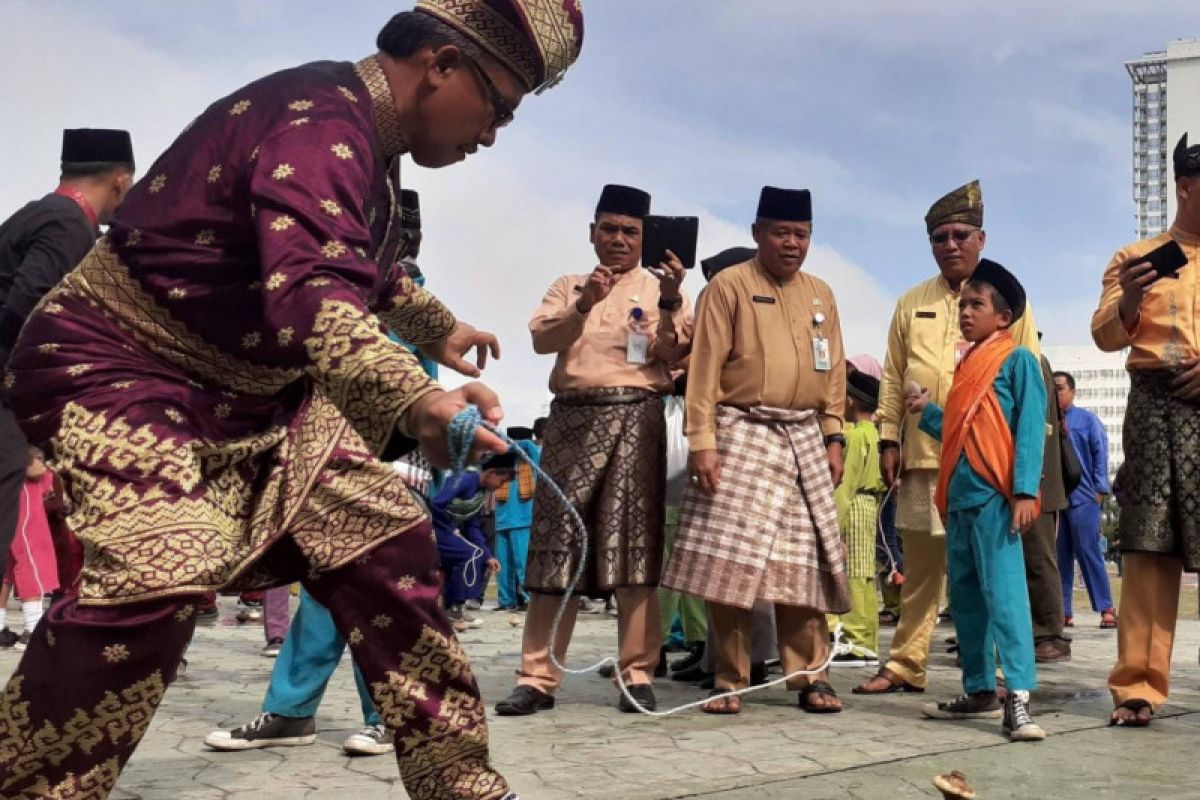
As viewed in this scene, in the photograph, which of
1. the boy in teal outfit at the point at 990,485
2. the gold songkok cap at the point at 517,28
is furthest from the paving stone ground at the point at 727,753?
the gold songkok cap at the point at 517,28

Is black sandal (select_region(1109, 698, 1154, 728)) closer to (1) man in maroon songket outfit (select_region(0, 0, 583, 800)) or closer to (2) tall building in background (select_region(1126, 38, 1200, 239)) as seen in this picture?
(1) man in maroon songket outfit (select_region(0, 0, 583, 800))

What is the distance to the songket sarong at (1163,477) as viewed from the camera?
550 cm

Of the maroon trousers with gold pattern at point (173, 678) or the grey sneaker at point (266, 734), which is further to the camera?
the grey sneaker at point (266, 734)

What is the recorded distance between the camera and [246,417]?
2.78 m

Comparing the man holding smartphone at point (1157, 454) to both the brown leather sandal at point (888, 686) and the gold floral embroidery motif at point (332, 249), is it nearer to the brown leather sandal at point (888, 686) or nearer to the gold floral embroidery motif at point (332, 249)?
the brown leather sandal at point (888, 686)

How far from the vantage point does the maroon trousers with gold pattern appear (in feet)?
8.28

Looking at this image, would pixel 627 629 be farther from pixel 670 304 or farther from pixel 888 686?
pixel 670 304

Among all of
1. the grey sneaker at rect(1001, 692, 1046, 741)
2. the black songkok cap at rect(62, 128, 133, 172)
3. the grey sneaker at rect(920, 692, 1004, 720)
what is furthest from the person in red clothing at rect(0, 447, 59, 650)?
the grey sneaker at rect(1001, 692, 1046, 741)

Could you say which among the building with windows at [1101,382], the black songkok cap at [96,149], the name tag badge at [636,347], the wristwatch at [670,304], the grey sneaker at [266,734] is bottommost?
the grey sneaker at [266,734]

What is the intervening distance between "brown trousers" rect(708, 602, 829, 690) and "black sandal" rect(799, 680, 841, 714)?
11cm

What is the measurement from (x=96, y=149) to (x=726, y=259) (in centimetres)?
378

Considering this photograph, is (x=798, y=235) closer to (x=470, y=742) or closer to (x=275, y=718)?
(x=275, y=718)

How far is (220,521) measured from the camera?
8.67 ft

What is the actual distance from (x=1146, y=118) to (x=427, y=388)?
114863mm
